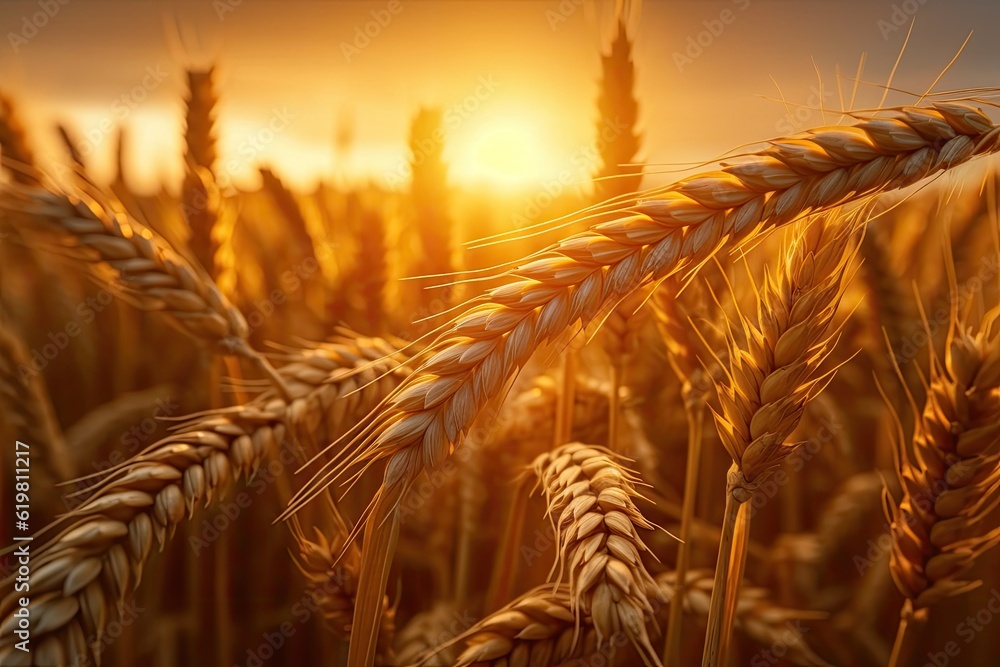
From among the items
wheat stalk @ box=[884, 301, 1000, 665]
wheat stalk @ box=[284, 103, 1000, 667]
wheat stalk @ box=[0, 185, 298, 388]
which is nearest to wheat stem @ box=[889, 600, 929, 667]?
wheat stalk @ box=[884, 301, 1000, 665]

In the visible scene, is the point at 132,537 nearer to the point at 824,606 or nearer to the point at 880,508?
the point at 824,606

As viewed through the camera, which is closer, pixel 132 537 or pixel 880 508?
pixel 132 537

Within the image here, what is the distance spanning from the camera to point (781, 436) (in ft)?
2.43

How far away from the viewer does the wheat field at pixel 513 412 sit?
2.40 ft

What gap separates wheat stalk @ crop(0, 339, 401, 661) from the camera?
73 cm

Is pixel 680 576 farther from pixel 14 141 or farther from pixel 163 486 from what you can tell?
pixel 14 141

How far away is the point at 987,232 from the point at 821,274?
5.38 feet

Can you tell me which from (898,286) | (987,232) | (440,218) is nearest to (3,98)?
(440,218)

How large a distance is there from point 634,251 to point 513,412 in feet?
1.97

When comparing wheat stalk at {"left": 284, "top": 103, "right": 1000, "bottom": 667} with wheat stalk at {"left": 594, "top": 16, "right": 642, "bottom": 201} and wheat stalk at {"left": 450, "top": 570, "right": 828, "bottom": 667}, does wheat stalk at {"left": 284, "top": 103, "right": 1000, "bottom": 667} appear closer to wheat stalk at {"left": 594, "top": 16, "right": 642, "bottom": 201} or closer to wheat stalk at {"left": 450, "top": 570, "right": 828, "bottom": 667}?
wheat stalk at {"left": 450, "top": 570, "right": 828, "bottom": 667}

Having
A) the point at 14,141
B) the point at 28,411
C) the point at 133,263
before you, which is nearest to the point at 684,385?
the point at 133,263

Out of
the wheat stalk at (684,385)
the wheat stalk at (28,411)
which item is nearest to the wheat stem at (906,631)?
the wheat stalk at (684,385)

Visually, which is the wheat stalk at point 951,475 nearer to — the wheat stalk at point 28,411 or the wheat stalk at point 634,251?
the wheat stalk at point 634,251

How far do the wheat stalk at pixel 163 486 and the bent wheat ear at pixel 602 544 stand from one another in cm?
29
